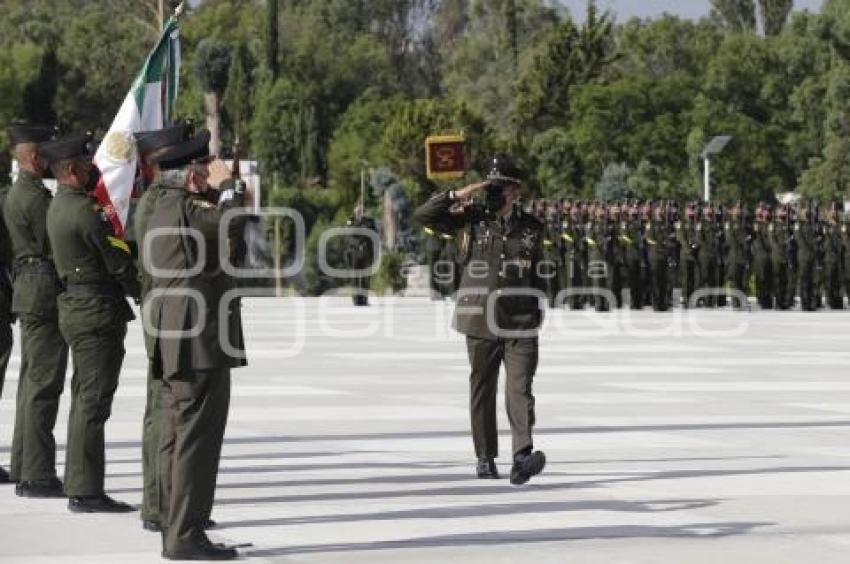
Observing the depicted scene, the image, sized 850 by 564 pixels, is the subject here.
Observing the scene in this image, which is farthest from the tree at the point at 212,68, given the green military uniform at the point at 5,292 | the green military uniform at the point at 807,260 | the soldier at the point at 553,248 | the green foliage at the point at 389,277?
the green military uniform at the point at 5,292

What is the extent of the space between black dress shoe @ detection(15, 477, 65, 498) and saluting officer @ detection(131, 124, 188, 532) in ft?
4.39

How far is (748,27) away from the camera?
114 meters

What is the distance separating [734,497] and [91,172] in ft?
12.1

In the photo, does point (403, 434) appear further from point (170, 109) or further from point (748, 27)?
point (748, 27)

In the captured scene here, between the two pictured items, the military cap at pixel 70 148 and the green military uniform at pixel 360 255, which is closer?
the military cap at pixel 70 148

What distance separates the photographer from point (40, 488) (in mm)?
11812

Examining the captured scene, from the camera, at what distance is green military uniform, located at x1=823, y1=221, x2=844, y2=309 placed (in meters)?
38.7

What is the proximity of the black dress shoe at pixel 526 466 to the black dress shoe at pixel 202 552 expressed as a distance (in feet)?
9.57

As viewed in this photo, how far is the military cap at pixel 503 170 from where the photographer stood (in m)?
12.8

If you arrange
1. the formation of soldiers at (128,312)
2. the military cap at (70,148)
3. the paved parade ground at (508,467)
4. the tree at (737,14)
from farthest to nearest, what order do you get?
the tree at (737,14) → the military cap at (70,148) → the paved parade ground at (508,467) → the formation of soldiers at (128,312)

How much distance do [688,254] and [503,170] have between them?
25498 millimetres

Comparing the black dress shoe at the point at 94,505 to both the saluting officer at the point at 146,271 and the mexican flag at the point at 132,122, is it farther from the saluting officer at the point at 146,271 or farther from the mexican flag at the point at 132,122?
the mexican flag at the point at 132,122

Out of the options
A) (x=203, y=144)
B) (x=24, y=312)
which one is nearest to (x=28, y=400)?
(x=24, y=312)

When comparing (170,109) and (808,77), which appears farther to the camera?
(808,77)
